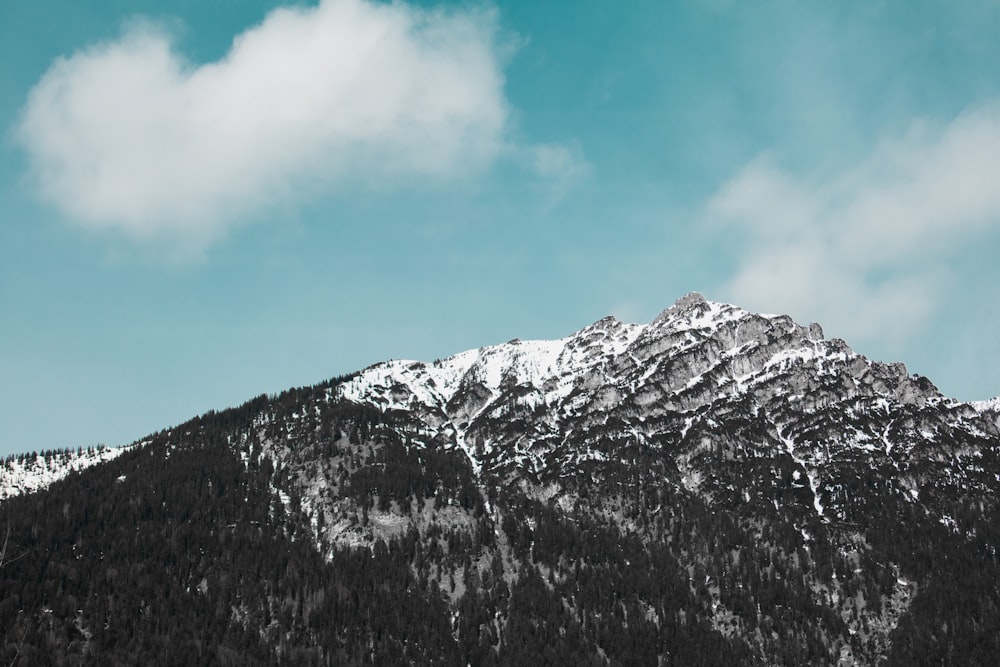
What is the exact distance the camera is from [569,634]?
650 feet

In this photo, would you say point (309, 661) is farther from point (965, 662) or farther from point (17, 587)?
point (965, 662)

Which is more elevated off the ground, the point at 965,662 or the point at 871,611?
the point at 871,611

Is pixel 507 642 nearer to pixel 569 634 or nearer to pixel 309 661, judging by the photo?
pixel 569 634

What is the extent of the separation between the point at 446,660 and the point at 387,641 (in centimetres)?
1483

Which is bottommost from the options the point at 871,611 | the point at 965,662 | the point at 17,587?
the point at 965,662

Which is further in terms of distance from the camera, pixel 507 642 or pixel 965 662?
pixel 507 642

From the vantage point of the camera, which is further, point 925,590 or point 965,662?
point 925,590

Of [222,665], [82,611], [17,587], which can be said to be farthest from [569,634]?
[17,587]

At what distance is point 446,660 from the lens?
19388 cm

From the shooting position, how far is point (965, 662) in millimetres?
180000

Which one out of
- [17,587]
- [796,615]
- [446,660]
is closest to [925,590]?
[796,615]

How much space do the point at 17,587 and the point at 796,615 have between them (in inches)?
7048

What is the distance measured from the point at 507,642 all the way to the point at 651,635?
32702 mm

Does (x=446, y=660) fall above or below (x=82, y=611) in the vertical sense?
below
